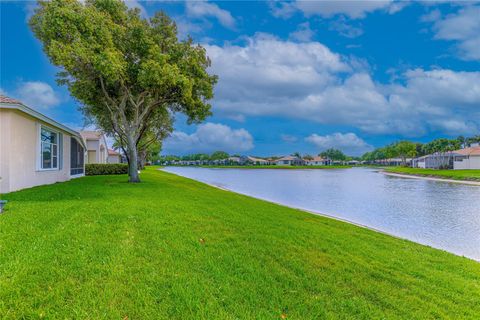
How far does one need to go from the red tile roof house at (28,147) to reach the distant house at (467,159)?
6593 cm

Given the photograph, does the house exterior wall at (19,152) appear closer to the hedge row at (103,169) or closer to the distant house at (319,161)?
the hedge row at (103,169)

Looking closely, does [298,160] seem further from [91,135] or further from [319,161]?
[91,135]

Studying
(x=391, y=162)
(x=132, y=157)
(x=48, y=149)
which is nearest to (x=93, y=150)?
(x=132, y=157)

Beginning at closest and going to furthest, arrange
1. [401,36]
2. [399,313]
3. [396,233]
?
[399,313]
[396,233]
[401,36]

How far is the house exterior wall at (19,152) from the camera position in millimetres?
10641

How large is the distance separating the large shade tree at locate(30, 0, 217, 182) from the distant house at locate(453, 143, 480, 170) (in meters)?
58.3

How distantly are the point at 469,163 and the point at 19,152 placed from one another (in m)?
68.7

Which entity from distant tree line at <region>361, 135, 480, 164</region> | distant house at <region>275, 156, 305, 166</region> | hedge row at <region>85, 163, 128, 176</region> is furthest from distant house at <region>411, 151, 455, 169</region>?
distant house at <region>275, 156, 305, 166</region>

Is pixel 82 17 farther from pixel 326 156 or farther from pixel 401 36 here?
pixel 326 156

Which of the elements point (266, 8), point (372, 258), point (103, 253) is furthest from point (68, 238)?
point (266, 8)

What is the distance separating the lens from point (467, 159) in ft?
183

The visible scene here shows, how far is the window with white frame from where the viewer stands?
545 inches

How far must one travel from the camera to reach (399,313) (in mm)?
3779

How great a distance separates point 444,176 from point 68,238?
49.9m
